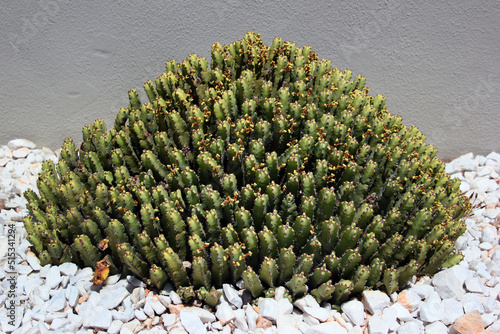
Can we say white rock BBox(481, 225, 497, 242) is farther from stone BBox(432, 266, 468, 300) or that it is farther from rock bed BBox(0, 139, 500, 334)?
stone BBox(432, 266, 468, 300)

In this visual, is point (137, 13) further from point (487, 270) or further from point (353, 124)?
point (487, 270)

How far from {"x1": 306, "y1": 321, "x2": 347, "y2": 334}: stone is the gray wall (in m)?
3.53

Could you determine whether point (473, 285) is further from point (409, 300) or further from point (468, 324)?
point (409, 300)

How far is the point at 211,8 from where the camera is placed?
18.6 feet

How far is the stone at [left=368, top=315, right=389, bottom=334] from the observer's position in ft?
11.4

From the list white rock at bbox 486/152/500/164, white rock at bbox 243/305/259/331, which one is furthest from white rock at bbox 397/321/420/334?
white rock at bbox 486/152/500/164

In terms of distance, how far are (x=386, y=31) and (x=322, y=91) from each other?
1935mm

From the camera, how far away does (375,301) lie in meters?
3.66

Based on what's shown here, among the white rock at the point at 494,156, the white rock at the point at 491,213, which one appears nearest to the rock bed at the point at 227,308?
the white rock at the point at 491,213

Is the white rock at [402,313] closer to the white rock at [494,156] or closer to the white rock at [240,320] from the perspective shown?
the white rock at [240,320]

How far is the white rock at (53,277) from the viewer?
3852mm

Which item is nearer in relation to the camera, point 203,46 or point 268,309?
point 268,309

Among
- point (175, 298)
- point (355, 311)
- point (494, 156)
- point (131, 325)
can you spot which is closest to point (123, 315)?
point (131, 325)

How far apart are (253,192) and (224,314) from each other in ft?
3.08
